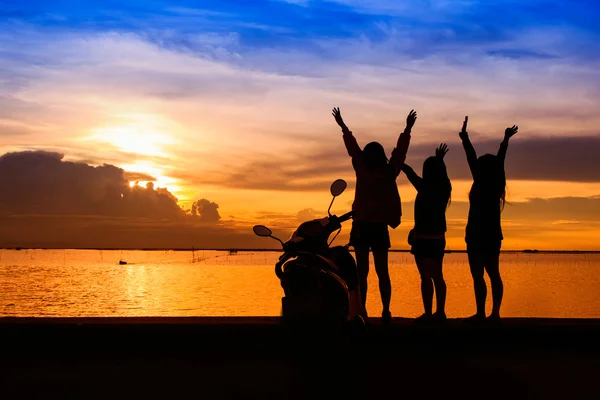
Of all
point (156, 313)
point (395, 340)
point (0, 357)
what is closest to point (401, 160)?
point (395, 340)

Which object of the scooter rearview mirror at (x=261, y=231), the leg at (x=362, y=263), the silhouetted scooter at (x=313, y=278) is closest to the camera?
the silhouetted scooter at (x=313, y=278)

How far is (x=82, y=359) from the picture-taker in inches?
292

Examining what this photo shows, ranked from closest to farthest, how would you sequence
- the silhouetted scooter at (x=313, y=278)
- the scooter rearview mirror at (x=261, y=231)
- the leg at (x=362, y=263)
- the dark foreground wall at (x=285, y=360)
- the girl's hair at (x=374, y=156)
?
the silhouetted scooter at (x=313, y=278) < the dark foreground wall at (x=285, y=360) < the scooter rearview mirror at (x=261, y=231) < the girl's hair at (x=374, y=156) < the leg at (x=362, y=263)

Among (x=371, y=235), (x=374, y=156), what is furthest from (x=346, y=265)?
(x=374, y=156)

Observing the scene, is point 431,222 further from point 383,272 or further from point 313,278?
point 313,278

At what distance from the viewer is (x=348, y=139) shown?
27.8ft

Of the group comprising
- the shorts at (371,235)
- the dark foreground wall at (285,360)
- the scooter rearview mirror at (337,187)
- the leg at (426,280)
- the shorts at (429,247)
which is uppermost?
the scooter rearview mirror at (337,187)

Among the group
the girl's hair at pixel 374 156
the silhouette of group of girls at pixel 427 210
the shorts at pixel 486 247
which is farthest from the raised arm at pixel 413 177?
the shorts at pixel 486 247

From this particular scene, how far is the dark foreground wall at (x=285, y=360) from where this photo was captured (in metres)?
5.91

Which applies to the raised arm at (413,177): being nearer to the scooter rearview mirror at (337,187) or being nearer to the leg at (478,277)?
Result: the leg at (478,277)

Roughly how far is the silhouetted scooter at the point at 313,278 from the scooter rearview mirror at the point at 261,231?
0.7 inches

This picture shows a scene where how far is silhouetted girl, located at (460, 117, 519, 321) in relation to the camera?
839 centimetres

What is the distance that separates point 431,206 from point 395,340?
1577 millimetres

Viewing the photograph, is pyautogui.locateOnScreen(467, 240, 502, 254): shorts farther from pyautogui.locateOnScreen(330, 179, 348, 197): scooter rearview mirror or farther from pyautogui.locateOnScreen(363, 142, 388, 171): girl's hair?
pyautogui.locateOnScreen(330, 179, 348, 197): scooter rearview mirror
